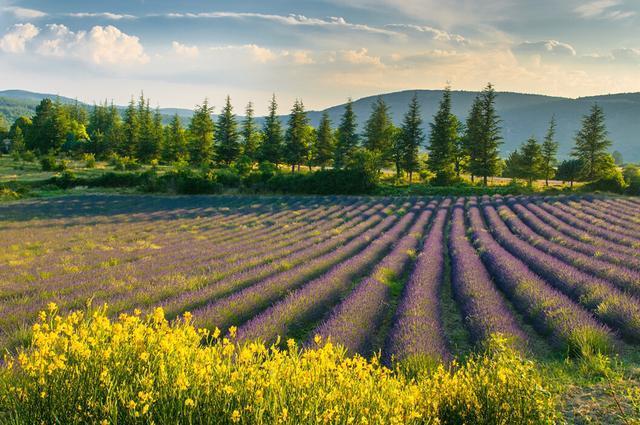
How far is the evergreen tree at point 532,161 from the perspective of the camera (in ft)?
152

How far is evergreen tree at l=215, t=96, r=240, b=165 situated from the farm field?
41.4 m

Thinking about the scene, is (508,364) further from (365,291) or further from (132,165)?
(132,165)

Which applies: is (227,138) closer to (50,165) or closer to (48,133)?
(50,165)

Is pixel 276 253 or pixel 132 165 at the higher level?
pixel 132 165

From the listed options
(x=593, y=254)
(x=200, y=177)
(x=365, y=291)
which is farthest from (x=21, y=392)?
(x=200, y=177)

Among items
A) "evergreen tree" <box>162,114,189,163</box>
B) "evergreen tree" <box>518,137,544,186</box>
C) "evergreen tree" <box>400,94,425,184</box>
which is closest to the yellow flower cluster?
"evergreen tree" <box>400,94,425,184</box>

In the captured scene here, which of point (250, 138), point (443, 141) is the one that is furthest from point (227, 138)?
point (443, 141)

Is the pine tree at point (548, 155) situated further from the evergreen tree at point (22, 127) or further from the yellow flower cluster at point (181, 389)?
the evergreen tree at point (22, 127)

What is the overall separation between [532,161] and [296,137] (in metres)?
31.6

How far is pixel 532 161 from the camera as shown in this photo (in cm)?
4659

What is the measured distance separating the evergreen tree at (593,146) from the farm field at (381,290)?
34959 mm

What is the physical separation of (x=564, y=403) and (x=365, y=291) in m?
4.11

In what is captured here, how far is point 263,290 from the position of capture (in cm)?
755

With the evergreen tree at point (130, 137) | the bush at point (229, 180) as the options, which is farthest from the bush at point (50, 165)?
the bush at point (229, 180)
